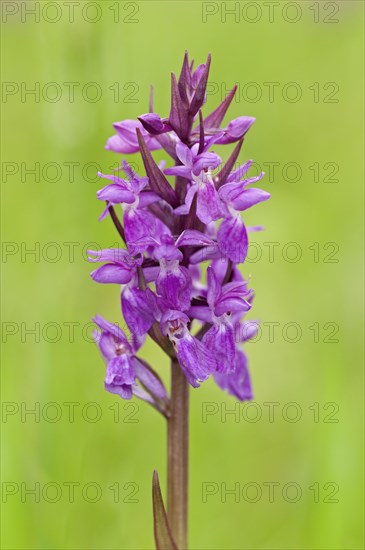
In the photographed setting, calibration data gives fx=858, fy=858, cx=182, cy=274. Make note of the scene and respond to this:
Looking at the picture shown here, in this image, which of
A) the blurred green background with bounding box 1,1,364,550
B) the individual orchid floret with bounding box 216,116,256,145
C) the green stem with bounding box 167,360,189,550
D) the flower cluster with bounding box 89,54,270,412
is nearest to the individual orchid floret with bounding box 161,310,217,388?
the flower cluster with bounding box 89,54,270,412

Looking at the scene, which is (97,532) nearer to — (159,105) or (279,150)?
(279,150)

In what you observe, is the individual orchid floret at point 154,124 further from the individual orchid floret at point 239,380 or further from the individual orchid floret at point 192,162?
the individual orchid floret at point 239,380

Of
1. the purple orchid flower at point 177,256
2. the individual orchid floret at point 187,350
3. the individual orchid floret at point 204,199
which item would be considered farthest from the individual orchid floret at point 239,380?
the individual orchid floret at point 204,199

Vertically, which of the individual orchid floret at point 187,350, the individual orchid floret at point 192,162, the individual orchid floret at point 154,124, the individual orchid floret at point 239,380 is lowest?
the individual orchid floret at point 239,380

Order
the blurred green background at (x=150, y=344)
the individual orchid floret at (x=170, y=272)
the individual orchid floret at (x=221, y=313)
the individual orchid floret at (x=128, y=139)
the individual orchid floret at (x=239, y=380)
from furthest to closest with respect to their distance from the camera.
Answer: the blurred green background at (x=150, y=344)
the individual orchid floret at (x=239, y=380)
the individual orchid floret at (x=128, y=139)
the individual orchid floret at (x=221, y=313)
the individual orchid floret at (x=170, y=272)

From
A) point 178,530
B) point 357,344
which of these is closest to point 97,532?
point 178,530

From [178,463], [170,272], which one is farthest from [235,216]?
[178,463]

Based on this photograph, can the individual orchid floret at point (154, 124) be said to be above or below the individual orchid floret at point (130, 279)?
above

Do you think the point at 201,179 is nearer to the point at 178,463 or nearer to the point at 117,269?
the point at 117,269
